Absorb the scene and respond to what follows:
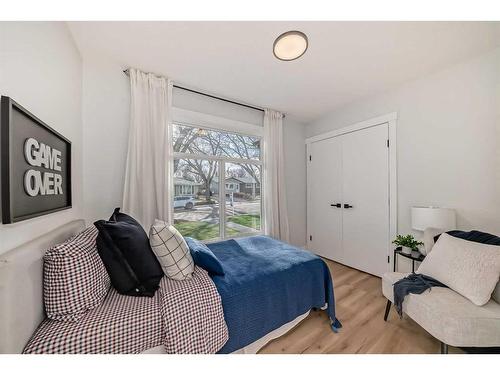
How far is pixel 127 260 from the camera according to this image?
115cm

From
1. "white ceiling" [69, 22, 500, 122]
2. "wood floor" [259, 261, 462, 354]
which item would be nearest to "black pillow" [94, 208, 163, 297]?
"wood floor" [259, 261, 462, 354]

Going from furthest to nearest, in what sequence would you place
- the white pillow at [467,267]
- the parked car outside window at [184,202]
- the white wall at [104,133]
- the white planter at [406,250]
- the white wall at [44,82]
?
1. the parked car outside window at [184,202]
2. the white planter at [406,250]
3. the white wall at [104,133]
4. the white pillow at [467,267]
5. the white wall at [44,82]

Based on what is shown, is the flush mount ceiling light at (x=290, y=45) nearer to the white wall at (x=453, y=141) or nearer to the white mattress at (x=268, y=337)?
the white wall at (x=453, y=141)

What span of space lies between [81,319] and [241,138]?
2504mm

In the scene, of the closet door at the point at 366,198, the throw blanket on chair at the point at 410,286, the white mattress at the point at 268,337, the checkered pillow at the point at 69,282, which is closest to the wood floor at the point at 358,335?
the white mattress at the point at 268,337

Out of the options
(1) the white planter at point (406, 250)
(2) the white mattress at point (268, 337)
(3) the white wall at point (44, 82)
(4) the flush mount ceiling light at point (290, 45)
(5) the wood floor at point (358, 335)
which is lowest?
(5) the wood floor at point (358, 335)

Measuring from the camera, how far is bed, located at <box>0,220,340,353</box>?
2.28 ft

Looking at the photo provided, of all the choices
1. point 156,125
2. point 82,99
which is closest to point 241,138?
point 156,125

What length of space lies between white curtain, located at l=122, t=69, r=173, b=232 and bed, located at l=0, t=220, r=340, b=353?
1.76 ft

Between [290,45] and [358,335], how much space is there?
2388 millimetres

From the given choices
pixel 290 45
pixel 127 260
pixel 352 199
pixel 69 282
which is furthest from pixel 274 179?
pixel 69 282

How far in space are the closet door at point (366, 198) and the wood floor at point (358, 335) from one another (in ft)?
2.41

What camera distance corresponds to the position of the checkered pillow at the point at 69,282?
89 cm
